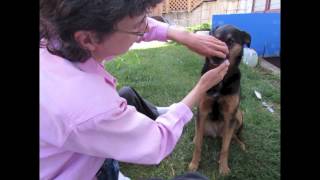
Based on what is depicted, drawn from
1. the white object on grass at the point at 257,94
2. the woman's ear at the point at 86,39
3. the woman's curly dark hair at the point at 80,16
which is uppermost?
the woman's curly dark hair at the point at 80,16

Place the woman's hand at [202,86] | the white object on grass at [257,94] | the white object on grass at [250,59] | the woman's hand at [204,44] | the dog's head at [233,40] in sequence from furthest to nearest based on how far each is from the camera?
the white object on grass at [250,59]
the white object on grass at [257,94]
the dog's head at [233,40]
the woman's hand at [204,44]
the woman's hand at [202,86]

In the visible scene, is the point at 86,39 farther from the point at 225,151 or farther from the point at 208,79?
the point at 225,151

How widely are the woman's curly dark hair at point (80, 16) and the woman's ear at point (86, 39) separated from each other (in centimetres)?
1

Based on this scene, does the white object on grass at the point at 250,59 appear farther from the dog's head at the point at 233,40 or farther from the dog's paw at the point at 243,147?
the dog's head at the point at 233,40

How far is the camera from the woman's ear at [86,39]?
1.15 meters

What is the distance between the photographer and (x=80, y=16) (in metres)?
1.10

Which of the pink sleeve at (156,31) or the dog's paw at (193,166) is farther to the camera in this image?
the dog's paw at (193,166)

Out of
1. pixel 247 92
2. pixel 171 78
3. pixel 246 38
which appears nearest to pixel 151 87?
pixel 171 78

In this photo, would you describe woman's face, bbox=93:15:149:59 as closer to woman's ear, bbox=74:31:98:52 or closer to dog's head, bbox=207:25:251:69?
woman's ear, bbox=74:31:98:52

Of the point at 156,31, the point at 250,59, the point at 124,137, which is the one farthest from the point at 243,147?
the point at 250,59

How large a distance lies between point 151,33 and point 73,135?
875 mm

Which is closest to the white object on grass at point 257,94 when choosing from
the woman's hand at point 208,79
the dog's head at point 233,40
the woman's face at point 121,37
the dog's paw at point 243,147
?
the dog's paw at point 243,147

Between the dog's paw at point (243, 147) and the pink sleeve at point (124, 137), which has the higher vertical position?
the pink sleeve at point (124, 137)
